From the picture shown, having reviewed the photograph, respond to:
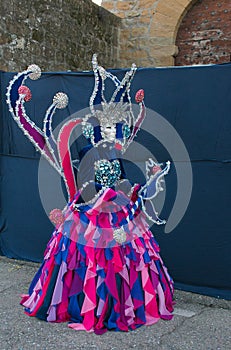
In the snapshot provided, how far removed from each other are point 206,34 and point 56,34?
244 centimetres

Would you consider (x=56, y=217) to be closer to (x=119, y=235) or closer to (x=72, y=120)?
(x=119, y=235)

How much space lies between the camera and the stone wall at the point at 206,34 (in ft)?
23.1

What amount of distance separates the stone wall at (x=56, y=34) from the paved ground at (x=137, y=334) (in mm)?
3167

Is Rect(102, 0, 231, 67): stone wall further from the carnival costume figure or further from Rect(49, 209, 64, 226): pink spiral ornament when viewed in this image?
Rect(49, 209, 64, 226): pink spiral ornament

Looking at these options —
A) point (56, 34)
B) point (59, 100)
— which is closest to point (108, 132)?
point (59, 100)

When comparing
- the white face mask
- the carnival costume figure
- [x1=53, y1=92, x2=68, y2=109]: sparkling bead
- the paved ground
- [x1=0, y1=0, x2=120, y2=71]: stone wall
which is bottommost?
the paved ground

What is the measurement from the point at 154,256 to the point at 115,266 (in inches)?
12.9

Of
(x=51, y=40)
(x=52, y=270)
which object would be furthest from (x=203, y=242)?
(x=51, y=40)

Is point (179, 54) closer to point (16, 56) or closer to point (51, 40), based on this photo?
point (51, 40)

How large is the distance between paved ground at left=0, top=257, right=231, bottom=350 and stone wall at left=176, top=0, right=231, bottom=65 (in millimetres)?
4645

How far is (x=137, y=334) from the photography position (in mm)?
2949

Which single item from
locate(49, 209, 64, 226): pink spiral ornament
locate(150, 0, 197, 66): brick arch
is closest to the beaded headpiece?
locate(49, 209, 64, 226): pink spiral ornament

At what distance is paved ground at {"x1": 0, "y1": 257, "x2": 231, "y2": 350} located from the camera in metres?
2.82

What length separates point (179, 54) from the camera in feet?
24.5
